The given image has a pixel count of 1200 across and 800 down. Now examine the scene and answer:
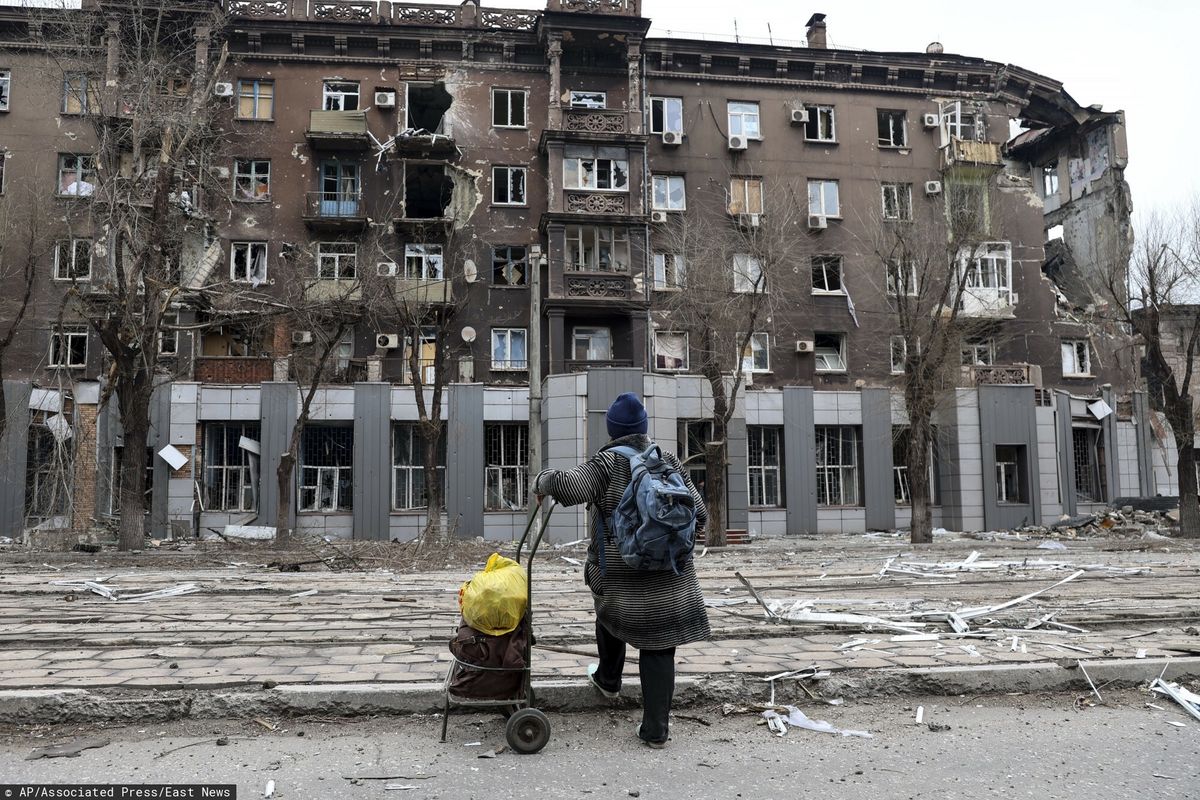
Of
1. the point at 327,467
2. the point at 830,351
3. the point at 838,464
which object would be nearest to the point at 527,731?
the point at 327,467

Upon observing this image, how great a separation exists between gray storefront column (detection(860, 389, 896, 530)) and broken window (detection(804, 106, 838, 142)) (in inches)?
376

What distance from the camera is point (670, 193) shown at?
3020cm

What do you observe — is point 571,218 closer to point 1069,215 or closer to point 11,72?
point 11,72

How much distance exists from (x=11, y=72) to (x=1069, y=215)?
40.3 meters

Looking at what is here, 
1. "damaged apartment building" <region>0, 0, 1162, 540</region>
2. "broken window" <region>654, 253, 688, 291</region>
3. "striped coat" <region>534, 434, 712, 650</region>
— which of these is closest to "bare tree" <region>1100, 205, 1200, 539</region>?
"damaged apartment building" <region>0, 0, 1162, 540</region>

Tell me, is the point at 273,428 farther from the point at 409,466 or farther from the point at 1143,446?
the point at 1143,446

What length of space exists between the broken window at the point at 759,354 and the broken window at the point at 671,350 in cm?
214

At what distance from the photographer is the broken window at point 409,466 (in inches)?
1072

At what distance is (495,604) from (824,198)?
29.0 meters

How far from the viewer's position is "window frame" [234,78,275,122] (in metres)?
28.7

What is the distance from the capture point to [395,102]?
29.0 metres

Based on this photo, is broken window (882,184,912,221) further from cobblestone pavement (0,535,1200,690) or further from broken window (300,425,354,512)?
broken window (300,425,354,512)

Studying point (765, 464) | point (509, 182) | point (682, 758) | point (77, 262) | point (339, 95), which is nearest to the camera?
point (682, 758)

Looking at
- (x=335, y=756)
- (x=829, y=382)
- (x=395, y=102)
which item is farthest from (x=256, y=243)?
(x=335, y=756)
